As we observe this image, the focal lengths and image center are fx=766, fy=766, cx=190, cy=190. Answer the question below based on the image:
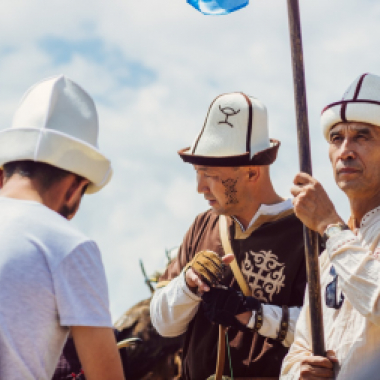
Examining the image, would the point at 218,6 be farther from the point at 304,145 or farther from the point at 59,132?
the point at 59,132

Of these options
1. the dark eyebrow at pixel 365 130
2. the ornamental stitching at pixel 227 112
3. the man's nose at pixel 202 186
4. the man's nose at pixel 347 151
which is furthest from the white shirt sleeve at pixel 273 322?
the ornamental stitching at pixel 227 112

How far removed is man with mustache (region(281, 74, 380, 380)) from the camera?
354 cm

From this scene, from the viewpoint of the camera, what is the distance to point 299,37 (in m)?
3.73

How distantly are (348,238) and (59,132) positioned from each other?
145cm

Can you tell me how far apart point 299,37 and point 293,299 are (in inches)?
69.5

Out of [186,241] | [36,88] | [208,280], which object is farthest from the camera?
[186,241]

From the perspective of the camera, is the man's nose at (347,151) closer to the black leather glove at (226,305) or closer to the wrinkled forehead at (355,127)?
the wrinkled forehead at (355,127)

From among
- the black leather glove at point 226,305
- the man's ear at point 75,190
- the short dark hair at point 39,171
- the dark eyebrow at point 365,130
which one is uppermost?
the dark eyebrow at point 365,130

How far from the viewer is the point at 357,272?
11.5 ft

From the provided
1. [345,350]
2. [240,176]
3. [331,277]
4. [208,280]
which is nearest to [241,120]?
[240,176]

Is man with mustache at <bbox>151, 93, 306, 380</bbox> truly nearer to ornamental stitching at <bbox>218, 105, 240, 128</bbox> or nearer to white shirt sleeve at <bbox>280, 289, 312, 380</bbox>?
ornamental stitching at <bbox>218, 105, 240, 128</bbox>

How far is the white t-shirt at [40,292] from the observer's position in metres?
2.74

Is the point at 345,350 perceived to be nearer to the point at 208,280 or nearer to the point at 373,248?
the point at 373,248

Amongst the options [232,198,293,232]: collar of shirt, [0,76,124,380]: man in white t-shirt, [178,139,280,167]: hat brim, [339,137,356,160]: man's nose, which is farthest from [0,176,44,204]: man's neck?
[232,198,293,232]: collar of shirt
